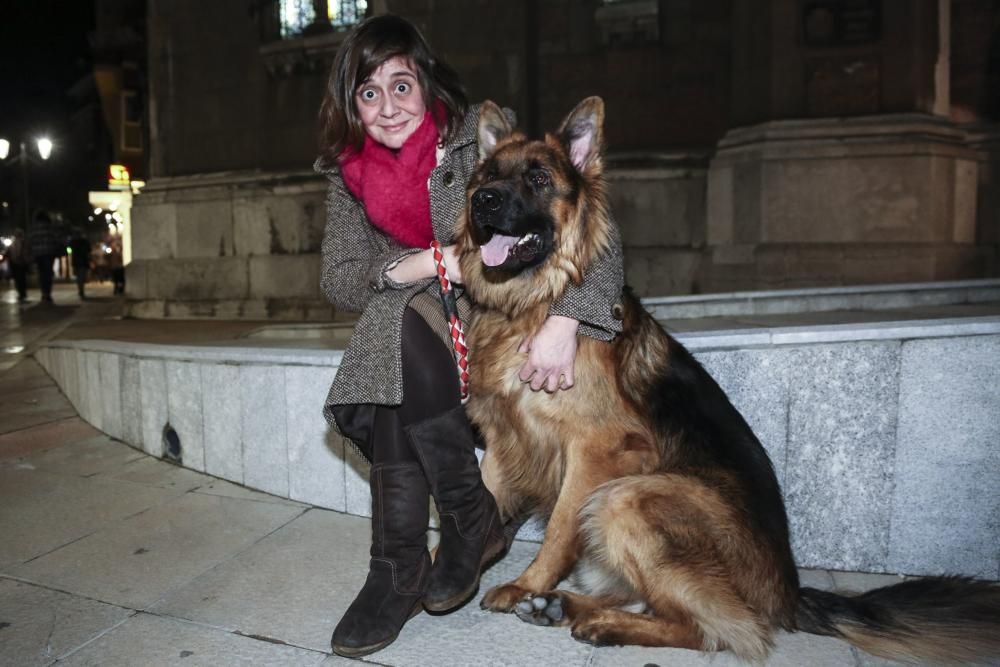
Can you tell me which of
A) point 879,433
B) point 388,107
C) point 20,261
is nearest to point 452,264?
point 388,107

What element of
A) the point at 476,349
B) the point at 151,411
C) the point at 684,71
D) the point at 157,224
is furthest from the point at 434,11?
the point at 476,349

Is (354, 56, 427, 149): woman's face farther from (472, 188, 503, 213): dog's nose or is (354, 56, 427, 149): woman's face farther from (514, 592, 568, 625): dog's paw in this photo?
(514, 592, 568, 625): dog's paw

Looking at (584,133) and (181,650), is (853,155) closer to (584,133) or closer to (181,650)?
(584,133)

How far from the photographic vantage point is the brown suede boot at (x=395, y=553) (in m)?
2.42

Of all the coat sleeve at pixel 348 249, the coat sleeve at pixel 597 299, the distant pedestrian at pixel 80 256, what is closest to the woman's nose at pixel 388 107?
the coat sleeve at pixel 348 249

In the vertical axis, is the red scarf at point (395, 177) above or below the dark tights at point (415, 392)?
above

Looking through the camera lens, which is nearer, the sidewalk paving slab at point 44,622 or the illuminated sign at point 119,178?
the sidewalk paving slab at point 44,622

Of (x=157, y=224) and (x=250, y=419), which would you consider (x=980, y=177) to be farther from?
(x=157, y=224)

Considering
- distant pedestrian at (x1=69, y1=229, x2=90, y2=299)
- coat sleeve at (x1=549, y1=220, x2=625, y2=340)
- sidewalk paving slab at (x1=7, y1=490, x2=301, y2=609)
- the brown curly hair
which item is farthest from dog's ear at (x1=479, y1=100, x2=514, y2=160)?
distant pedestrian at (x1=69, y1=229, x2=90, y2=299)

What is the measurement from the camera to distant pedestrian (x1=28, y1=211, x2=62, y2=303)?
1491 centimetres

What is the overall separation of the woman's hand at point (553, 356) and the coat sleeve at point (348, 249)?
648 millimetres

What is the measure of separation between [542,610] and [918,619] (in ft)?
4.01

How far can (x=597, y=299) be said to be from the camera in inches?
99.4

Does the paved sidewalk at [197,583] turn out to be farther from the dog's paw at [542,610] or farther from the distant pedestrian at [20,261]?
the distant pedestrian at [20,261]
